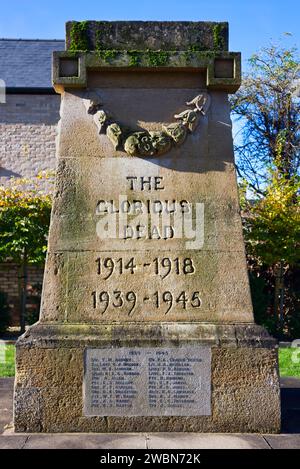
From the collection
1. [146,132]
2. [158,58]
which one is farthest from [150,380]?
[158,58]

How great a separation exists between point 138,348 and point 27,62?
1743cm

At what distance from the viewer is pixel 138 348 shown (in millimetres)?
4574

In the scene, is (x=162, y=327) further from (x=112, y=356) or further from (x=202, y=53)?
(x=202, y=53)

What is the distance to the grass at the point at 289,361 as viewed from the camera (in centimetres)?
822

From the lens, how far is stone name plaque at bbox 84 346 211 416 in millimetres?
4547

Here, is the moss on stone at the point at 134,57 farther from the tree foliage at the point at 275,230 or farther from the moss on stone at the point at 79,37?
the tree foliage at the point at 275,230

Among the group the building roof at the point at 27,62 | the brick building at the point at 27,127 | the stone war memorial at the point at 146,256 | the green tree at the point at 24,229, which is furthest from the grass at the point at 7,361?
the building roof at the point at 27,62

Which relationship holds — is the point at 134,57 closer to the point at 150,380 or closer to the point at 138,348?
the point at 138,348

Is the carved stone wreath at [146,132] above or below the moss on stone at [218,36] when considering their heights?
below

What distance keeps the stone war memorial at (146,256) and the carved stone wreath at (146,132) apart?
0.01m

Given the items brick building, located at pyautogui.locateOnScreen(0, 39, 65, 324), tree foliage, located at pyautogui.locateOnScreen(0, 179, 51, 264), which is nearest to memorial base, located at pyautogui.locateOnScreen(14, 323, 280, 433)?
tree foliage, located at pyautogui.locateOnScreen(0, 179, 51, 264)

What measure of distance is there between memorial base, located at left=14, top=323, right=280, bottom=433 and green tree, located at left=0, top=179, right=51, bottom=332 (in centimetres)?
869

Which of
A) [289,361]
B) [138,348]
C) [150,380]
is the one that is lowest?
[289,361]
